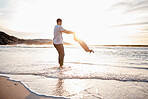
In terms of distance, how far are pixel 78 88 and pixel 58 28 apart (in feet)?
10.6

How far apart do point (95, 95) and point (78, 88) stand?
525 mm

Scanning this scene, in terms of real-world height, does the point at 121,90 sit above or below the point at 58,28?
below

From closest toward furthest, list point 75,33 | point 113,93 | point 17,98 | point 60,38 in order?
point 17,98, point 113,93, point 75,33, point 60,38

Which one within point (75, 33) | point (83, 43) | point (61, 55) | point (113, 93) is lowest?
point (113, 93)

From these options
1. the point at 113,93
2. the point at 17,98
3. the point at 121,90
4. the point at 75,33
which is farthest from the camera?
the point at 75,33

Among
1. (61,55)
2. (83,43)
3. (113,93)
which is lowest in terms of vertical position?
(113,93)

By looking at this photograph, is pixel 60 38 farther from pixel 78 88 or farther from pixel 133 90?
pixel 133 90

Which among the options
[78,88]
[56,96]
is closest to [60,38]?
[78,88]

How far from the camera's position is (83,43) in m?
5.35

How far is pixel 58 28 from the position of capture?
543 centimetres

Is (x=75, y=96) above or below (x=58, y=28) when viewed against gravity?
below

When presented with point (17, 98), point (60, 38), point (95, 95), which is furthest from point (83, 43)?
point (17, 98)

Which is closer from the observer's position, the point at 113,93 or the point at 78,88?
the point at 113,93

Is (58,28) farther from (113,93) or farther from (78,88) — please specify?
(113,93)
